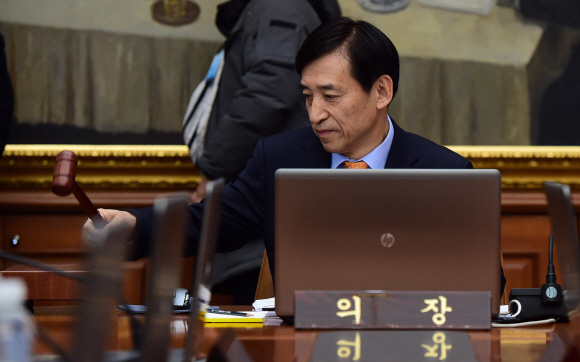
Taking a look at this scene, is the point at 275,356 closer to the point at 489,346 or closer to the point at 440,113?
the point at 489,346

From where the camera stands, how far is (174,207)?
2.25 ft

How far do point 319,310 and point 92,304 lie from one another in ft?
2.65

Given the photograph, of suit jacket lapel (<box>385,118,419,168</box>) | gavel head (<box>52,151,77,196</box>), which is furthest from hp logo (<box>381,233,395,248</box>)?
suit jacket lapel (<box>385,118,419,168</box>)

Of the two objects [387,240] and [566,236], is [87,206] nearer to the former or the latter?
[387,240]

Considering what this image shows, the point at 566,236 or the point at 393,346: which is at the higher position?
the point at 566,236

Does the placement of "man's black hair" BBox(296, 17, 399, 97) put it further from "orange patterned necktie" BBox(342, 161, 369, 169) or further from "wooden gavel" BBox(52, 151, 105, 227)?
"wooden gavel" BBox(52, 151, 105, 227)

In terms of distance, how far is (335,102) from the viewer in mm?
2029

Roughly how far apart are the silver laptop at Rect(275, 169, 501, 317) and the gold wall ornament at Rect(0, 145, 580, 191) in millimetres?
1774

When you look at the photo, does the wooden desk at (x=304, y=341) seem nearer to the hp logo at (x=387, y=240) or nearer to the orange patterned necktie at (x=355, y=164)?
the hp logo at (x=387, y=240)

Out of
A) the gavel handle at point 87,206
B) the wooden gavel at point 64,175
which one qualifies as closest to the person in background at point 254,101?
the gavel handle at point 87,206

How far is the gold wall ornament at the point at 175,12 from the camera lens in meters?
3.04

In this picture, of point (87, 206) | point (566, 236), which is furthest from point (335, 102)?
point (566, 236)

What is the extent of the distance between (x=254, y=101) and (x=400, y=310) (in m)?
1.26

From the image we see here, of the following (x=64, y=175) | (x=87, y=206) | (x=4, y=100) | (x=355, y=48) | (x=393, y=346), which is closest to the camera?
(x=393, y=346)
